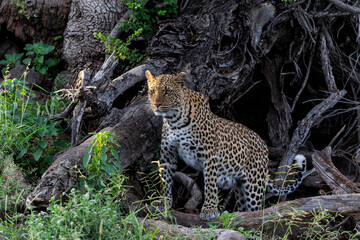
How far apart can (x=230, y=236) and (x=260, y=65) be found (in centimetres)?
478

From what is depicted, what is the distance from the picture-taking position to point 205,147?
21.4 feet

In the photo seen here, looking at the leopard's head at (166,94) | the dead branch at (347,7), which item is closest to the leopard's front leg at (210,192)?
the leopard's head at (166,94)

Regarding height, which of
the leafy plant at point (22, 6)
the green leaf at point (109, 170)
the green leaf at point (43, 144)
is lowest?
the green leaf at point (109, 170)

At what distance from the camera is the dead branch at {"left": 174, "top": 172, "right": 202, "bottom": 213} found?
24.2 ft

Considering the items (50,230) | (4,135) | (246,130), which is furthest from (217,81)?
(50,230)

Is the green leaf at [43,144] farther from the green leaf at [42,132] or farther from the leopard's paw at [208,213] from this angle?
the leopard's paw at [208,213]

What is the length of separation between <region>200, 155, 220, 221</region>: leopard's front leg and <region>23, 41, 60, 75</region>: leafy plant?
3641 millimetres

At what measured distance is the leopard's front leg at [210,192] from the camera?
625 centimetres

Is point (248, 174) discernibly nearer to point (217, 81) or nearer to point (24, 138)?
point (217, 81)

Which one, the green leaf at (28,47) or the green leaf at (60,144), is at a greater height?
the green leaf at (28,47)

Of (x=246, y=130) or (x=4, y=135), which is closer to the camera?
(x=4, y=135)

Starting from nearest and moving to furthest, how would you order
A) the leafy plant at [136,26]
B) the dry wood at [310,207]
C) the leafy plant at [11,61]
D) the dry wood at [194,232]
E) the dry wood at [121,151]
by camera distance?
the dry wood at [194,232]
the dry wood at [121,151]
the dry wood at [310,207]
the leafy plant at [136,26]
the leafy plant at [11,61]

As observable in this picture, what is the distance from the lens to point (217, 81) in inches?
302

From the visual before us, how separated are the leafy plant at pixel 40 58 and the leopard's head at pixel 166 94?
2.80m
